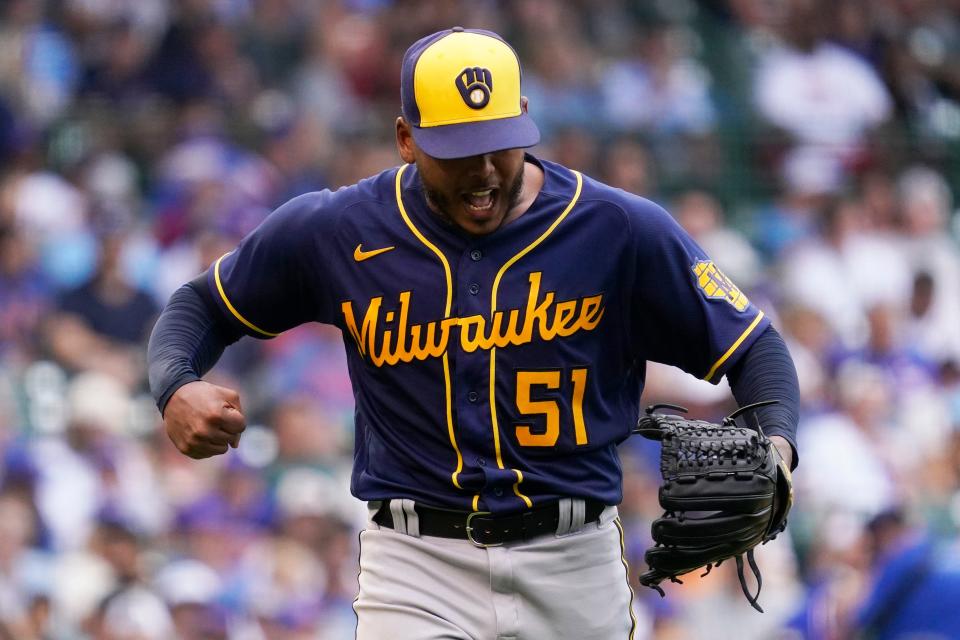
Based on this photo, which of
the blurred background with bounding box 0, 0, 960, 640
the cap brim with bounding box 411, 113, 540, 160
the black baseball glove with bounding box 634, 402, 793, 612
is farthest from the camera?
the blurred background with bounding box 0, 0, 960, 640

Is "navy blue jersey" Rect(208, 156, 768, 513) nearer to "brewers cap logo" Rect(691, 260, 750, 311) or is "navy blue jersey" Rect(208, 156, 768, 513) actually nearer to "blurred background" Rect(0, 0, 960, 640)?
"brewers cap logo" Rect(691, 260, 750, 311)

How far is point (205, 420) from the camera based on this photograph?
11.5 ft

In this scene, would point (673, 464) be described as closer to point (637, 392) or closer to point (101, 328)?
point (637, 392)

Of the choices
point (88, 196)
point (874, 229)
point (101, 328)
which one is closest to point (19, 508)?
point (101, 328)

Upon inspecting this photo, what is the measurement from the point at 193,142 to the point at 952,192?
527cm

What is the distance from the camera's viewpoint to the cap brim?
352cm

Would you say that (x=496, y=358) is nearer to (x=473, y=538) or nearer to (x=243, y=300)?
(x=473, y=538)

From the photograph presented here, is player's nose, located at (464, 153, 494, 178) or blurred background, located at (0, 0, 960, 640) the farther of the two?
blurred background, located at (0, 0, 960, 640)

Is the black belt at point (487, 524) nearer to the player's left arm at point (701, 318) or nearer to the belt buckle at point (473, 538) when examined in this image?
the belt buckle at point (473, 538)

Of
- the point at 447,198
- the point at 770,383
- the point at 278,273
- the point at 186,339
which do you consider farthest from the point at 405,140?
the point at 770,383

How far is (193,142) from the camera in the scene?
30.6ft

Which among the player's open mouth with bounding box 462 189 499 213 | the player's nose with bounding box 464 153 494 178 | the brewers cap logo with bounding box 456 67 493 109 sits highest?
the brewers cap logo with bounding box 456 67 493 109

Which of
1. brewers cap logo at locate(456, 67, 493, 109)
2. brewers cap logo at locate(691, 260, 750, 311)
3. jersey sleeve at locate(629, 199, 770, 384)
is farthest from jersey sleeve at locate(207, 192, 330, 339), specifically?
brewers cap logo at locate(691, 260, 750, 311)

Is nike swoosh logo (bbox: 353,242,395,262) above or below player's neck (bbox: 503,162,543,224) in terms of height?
below
